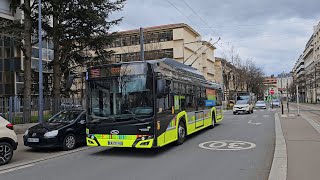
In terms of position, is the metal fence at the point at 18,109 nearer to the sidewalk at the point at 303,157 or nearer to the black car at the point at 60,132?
the black car at the point at 60,132

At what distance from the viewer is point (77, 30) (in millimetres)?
24172

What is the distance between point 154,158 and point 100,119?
212 cm

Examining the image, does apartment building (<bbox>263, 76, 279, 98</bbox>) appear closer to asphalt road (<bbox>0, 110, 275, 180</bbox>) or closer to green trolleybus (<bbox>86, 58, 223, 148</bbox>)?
asphalt road (<bbox>0, 110, 275, 180</bbox>)

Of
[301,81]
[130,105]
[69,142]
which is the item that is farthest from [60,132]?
[301,81]

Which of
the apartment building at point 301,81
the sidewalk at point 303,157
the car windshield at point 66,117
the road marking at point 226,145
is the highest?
the apartment building at point 301,81

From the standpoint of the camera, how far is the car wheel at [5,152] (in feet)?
31.8

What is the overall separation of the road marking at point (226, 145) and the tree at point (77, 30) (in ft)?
43.9

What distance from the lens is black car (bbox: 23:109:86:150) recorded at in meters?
11.7

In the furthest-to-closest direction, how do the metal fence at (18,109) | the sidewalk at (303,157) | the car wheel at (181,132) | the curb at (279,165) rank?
1. the metal fence at (18,109)
2. the car wheel at (181,132)
3. the sidewalk at (303,157)
4. the curb at (279,165)

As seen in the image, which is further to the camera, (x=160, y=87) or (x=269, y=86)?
(x=269, y=86)

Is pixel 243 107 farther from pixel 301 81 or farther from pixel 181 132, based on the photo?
pixel 301 81

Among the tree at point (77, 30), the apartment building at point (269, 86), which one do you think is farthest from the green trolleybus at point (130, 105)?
the apartment building at point (269, 86)

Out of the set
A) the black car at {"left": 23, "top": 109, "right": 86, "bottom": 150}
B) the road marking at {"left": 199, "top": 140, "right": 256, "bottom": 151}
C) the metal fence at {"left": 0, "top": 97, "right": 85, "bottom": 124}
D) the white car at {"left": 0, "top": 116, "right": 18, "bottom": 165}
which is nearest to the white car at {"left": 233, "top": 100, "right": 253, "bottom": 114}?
the metal fence at {"left": 0, "top": 97, "right": 85, "bottom": 124}

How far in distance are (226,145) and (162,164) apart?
4013 millimetres
